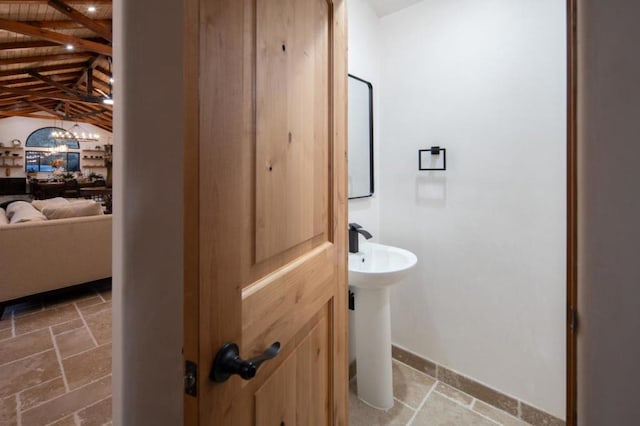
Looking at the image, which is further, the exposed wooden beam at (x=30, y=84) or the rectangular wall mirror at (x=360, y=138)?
the exposed wooden beam at (x=30, y=84)

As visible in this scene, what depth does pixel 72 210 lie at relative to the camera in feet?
10.2

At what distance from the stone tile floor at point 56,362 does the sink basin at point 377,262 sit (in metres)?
1.62

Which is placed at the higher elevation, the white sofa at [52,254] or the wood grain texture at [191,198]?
the wood grain texture at [191,198]

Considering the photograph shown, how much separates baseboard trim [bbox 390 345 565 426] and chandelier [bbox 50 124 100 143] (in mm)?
11873

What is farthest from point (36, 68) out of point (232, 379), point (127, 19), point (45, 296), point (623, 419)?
point (623, 419)

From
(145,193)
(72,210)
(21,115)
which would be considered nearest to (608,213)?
(145,193)

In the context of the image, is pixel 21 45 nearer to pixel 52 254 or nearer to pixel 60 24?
pixel 60 24

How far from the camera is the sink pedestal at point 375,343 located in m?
1.73

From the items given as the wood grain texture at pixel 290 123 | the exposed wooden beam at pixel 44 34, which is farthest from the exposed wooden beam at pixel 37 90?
the wood grain texture at pixel 290 123

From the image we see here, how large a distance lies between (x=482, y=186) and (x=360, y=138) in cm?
82

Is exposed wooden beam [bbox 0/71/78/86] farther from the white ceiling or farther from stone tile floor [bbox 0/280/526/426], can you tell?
the white ceiling

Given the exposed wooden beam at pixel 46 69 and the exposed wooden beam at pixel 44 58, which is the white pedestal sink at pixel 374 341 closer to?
the exposed wooden beam at pixel 44 58

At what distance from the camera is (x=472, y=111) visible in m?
1.80

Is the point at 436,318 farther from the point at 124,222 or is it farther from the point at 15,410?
the point at 15,410
